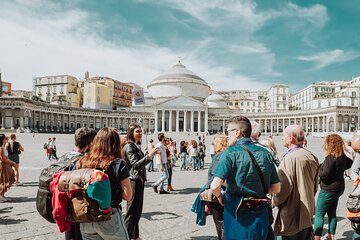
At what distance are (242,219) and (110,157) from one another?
1.50 m

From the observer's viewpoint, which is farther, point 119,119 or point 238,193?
point 119,119

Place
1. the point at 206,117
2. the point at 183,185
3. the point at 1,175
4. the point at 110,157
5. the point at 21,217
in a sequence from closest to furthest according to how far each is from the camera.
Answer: the point at 110,157 → the point at 21,217 → the point at 1,175 → the point at 183,185 → the point at 206,117

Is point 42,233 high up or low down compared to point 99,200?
down

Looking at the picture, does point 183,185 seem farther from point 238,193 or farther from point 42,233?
point 238,193

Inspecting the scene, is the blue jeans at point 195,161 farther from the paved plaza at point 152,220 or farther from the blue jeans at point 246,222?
the blue jeans at point 246,222

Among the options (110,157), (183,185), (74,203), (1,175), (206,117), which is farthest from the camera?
(206,117)

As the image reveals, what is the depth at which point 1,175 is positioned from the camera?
6957mm

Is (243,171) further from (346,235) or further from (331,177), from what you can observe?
(346,235)

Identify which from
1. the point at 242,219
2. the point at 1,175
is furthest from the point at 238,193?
the point at 1,175

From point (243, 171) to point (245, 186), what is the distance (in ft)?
0.53

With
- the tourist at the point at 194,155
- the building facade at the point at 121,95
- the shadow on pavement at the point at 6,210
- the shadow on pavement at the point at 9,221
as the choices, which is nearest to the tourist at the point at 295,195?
the shadow on pavement at the point at 9,221

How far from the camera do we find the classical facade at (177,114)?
63.1 metres

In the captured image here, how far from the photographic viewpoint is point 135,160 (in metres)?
5.29

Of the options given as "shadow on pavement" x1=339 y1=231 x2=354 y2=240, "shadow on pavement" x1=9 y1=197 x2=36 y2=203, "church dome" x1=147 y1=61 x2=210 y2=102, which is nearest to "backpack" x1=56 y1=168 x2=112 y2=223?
"shadow on pavement" x1=339 y1=231 x2=354 y2=240
